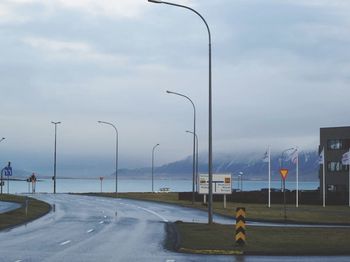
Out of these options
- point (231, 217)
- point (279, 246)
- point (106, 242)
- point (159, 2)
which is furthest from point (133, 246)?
point (231, 217)

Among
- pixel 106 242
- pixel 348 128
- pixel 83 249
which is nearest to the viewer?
pixel 83 249

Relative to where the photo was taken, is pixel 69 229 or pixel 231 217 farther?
pixel 231 217

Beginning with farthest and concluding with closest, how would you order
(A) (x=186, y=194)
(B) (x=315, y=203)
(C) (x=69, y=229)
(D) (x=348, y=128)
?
(D) (x=348, y=128) → (A) (x=186, y=194) → (B) (x=315, y=203) → (C) (x=69, y=229)

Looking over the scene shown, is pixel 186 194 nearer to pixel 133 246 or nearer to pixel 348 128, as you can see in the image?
pixel 348 128

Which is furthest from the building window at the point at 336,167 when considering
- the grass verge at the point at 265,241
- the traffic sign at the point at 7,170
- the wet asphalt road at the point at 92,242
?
the grass verge at the point at 265,241

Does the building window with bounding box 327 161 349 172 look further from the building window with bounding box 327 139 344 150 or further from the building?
the building window with bounding box 327 139 344 150

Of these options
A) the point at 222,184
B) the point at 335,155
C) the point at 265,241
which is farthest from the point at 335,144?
the point at 265,241

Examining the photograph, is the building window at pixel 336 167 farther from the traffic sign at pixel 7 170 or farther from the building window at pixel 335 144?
the traffic sign at pixel 7 170

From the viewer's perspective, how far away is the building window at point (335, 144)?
8331 centimetres

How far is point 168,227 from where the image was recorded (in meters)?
30.6

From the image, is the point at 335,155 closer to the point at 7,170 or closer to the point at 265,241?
the point at 7,170

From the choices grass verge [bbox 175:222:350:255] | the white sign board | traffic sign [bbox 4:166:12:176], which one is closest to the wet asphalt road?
grass verge [bbox 175:222:350:255]

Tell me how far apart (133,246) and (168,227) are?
917 centimetres

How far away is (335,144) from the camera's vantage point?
84.1 metres
